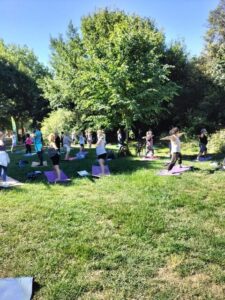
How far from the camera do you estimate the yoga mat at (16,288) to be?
5156mm

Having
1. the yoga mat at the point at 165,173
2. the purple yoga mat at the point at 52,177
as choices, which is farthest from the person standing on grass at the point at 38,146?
the yoga mat at the point at 165,173

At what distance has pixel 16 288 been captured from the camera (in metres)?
5.39

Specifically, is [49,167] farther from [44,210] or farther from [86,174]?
[44,210]

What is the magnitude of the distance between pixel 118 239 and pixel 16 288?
2.33 m

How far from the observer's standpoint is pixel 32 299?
517 cm

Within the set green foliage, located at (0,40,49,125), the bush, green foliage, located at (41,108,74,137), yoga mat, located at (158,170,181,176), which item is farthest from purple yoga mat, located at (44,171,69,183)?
green foliage, located at (0,40,49,125)

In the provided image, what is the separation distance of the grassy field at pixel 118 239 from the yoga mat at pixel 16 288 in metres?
0.18

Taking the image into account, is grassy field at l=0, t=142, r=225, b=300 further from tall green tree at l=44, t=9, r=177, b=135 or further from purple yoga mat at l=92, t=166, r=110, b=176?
tall green tree at l=44, t=9, r=177, b=135

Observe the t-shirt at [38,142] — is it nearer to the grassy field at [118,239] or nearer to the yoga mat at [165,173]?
the grassy field at [118,239]

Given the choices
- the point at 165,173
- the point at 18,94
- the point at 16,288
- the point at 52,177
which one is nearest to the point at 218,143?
the point at 165,173

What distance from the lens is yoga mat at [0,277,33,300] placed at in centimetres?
516

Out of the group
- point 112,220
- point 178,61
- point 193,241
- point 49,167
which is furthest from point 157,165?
point 178,61

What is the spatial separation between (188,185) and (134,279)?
18.3 ft

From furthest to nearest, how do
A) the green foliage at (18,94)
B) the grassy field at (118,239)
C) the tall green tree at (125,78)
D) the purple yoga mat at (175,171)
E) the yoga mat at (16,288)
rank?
1. the green foliage at (18,94)
2. the tall green tree at (125,78)
3. the purple yoga mat at (175,171)
4. the grassy field at (118,239)
5. the yoga mat at (16,288)
